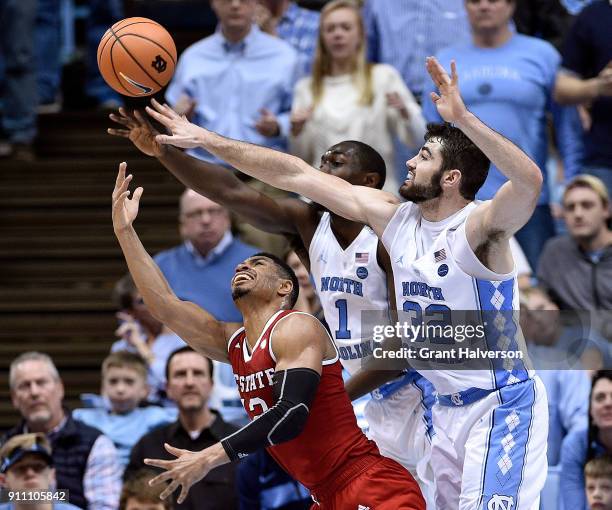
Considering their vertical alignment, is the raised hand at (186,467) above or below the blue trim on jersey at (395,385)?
below

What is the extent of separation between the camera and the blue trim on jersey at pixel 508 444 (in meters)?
5.60

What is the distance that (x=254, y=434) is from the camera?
532 cm

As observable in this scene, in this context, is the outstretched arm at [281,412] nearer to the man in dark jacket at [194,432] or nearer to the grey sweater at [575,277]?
the man in dark jacket at [194,432]

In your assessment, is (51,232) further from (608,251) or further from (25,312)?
(608,251)

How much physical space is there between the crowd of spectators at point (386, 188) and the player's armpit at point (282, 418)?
6.29ft

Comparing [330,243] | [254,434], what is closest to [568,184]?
[330,243]

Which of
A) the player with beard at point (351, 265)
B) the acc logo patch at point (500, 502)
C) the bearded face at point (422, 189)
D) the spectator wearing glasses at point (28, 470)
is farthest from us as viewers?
the spectator wearing glasses at point (28, 470)

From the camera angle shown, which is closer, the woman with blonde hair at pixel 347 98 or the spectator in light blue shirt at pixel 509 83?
the spectator in light blue shirt at pixel 509 83

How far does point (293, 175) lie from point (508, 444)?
1.56 meters

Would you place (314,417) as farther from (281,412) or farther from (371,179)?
(371,179)

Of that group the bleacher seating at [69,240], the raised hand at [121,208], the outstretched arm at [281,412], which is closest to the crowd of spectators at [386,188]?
the bleacher seating at [69,240]

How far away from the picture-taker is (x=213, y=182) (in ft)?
20.9

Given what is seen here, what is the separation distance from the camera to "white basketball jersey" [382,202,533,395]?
18.6ft

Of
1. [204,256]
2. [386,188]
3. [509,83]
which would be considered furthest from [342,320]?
[509,83]
